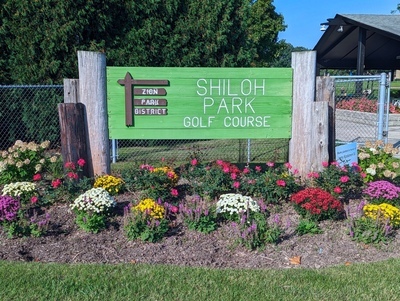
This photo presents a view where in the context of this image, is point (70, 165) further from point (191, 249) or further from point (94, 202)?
point (191, 249)

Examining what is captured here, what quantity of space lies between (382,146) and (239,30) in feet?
20.7

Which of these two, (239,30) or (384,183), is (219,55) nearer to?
→ (239,30)

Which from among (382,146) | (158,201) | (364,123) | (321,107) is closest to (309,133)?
(321,107)

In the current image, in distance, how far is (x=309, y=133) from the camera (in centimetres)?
600

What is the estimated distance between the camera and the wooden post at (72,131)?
5648 mm

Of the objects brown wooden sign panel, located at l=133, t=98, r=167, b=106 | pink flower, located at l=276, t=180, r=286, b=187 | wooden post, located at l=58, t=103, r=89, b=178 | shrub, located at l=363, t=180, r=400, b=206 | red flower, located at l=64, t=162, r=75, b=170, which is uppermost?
brown wooden sign panel, located at l=133, t=98, r=167, b=106

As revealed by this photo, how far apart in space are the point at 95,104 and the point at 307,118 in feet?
8.74

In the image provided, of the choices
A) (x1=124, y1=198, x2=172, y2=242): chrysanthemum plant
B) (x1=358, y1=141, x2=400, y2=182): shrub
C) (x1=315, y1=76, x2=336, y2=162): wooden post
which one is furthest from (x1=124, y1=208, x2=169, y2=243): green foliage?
(x1=315, y1=76, x2=336, y2=162): wooden post

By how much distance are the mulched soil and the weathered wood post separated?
1.44 metres

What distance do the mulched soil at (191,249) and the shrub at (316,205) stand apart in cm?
17

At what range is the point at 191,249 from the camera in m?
4.30

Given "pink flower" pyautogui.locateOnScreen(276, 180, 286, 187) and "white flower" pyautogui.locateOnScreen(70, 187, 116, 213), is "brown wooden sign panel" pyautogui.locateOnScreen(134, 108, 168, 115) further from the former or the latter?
"pink flower" pyautogui.locateOnScreen(276, 180, 286, 187)

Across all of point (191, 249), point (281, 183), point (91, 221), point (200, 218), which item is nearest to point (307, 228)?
point (281, 183)

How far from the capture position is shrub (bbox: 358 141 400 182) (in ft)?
18.6
